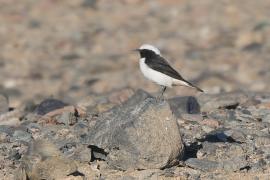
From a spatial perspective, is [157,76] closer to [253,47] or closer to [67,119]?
[67,119]

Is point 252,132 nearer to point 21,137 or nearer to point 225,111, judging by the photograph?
point 225,111

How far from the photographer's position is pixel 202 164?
9.98 meters

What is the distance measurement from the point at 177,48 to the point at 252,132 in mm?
13421

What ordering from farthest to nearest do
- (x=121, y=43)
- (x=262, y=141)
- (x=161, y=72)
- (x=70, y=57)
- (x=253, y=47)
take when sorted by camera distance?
(x=121, y=43) < (x=253, y=47) < (x=70, y=57) < (x=161, y=72) < (x=262, y=141)

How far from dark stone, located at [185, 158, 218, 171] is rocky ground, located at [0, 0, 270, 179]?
0.04 ft

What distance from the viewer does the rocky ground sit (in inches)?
383

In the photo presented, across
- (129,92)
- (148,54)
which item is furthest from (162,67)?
(129,92)

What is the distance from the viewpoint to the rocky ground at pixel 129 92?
31.9ft

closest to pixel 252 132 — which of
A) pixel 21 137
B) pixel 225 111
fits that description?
pixel 225 111

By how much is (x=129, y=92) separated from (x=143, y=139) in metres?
4.55

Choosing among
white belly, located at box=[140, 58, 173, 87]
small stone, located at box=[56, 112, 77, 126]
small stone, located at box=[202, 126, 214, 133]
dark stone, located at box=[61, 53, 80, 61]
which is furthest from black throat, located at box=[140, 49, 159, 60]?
dark stone, located at box=[61, 53, 80, 61]

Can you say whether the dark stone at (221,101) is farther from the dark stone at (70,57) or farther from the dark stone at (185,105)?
the dark stone at (70,57)

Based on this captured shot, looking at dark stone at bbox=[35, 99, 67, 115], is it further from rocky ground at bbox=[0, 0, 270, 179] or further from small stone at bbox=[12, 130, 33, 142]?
small stone at bbox=[12, 130, 33, 142]

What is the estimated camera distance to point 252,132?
442 inches
